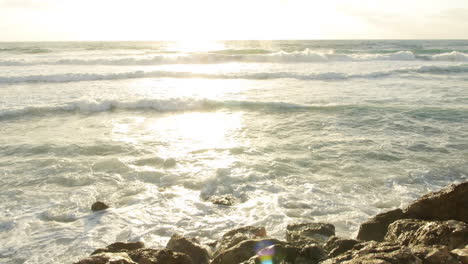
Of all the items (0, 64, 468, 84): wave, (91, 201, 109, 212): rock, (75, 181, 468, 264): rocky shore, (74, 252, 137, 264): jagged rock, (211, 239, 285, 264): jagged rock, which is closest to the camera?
(75, 181, 468, 264): rocky shore

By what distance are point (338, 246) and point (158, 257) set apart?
192 centimetres

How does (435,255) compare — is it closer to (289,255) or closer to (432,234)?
(432,234)

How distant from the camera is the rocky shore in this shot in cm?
300

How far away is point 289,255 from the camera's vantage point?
12.2 ft

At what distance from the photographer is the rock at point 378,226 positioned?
174 inches

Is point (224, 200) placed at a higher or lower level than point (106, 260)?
lower

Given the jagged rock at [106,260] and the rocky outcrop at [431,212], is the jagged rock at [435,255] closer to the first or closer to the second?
the rocky outcrop at [431,212]

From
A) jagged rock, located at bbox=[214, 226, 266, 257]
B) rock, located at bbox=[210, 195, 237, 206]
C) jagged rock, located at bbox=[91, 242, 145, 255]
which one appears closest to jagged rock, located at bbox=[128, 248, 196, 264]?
jagged rock, located at bbox=[91, 242, 145, 255]

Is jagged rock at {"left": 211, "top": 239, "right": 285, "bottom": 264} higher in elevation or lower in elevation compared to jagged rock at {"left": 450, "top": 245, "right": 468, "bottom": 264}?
lower

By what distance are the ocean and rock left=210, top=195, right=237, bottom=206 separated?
5.1 inches

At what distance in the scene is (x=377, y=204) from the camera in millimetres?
5848

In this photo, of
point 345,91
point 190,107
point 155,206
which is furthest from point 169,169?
point 345,91

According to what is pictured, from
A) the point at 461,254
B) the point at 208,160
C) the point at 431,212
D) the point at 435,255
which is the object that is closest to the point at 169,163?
the point at 208,160

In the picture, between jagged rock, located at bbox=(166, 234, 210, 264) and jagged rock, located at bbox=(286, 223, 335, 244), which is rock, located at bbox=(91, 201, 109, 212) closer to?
jagged rock, located at bbox=(166, 234, 210, 264)
